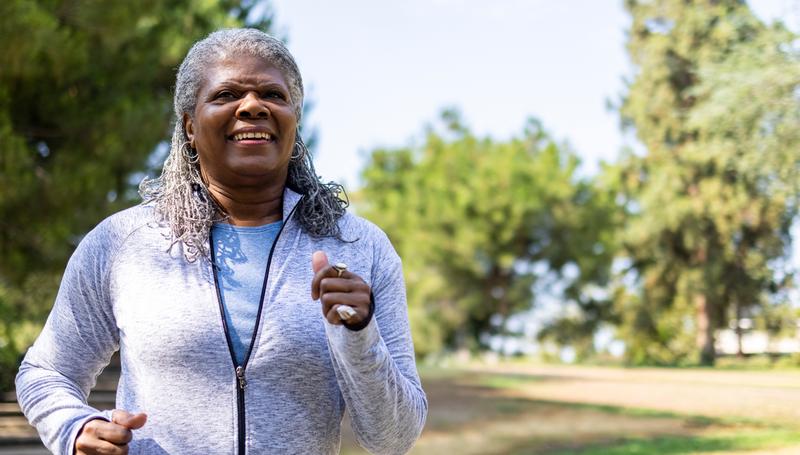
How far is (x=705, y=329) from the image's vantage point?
1160 inches

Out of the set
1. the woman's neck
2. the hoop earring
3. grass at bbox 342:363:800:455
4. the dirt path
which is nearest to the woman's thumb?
the woman's neck

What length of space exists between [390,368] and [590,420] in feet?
39.2

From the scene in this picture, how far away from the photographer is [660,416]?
13.2 m

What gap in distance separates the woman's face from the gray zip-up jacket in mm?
142

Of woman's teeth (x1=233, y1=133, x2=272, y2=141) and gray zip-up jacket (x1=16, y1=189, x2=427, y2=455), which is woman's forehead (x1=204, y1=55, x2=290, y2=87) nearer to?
woman's teeth (x1=233, y1=133, x2=272, y2=141)

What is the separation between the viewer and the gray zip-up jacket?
5.29ft

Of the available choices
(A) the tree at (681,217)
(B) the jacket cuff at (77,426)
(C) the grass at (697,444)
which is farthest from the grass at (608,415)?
(A) the tree at (681,217)

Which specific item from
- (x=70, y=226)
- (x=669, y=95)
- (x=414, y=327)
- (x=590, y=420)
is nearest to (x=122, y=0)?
(x=70, y=226)

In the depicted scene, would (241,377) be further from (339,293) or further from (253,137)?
(253,137)

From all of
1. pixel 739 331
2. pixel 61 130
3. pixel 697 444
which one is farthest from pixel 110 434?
pixel 739 331

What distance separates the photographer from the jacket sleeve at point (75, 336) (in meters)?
1.73

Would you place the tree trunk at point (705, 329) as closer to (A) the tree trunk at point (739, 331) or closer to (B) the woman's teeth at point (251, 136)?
(A) the tree trunk at point (739, 331)

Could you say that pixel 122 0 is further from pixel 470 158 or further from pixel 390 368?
pixel 470 158

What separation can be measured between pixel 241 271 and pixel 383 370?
0.36 m
